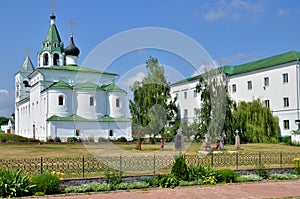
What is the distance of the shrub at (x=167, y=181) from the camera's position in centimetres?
1236

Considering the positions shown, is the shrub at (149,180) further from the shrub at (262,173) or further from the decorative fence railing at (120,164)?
the shrub at (262,173)

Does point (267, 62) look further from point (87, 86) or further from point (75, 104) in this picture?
point (75, 104)

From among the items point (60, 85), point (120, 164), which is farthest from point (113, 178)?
point (60, 85)

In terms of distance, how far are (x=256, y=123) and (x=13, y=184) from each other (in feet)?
106

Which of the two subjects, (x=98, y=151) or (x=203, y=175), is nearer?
(x=203, y=175)

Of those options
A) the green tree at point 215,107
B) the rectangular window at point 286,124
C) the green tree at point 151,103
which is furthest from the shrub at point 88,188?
the rectangular window at point 286,124

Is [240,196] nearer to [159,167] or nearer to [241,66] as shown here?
[159,167]

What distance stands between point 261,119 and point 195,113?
23.4 ft

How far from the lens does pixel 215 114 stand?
34.4m

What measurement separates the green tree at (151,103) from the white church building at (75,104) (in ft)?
38.0

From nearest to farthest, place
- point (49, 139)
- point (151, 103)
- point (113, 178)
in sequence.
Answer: point (113, 178)
point (151, 103)
point (49, 139)

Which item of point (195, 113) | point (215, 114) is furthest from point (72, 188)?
point (195, 113)

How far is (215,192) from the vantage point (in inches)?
449

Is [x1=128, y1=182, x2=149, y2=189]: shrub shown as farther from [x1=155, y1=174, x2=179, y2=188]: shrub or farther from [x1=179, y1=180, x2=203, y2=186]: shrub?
[x1=179, y1=180, x2=203, y2=186]: shrub
